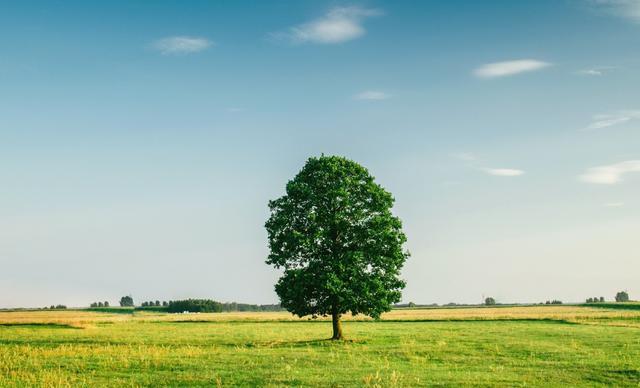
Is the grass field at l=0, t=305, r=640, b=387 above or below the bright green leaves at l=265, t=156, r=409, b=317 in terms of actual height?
below

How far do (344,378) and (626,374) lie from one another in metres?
15.5

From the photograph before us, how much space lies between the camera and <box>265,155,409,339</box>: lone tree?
5041 cm

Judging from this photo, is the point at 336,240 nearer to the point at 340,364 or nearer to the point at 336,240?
the point at 336,240

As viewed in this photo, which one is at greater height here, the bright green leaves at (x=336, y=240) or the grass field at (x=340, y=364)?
the bright green leaves at (x=336, y=240)

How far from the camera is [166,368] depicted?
34562mm

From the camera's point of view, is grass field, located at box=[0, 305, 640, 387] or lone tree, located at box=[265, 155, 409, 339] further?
lone tree, located at box=[265, 155, 409, 339]

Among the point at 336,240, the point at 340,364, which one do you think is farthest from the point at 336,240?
the point at 340,364

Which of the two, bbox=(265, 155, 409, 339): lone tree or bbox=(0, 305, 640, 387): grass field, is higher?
bbox=(265, 155, 409, 339): lone tree

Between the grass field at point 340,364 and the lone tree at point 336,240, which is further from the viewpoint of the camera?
the lone tree at point 336,240

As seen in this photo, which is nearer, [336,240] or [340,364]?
[340,364]

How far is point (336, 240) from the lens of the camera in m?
51.9

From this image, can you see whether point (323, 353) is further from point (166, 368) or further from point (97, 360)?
point (97, 360)

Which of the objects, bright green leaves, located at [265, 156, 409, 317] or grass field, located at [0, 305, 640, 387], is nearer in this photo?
grass field, located at [0, 305, 640, 387]

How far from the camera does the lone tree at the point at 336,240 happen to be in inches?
1984
